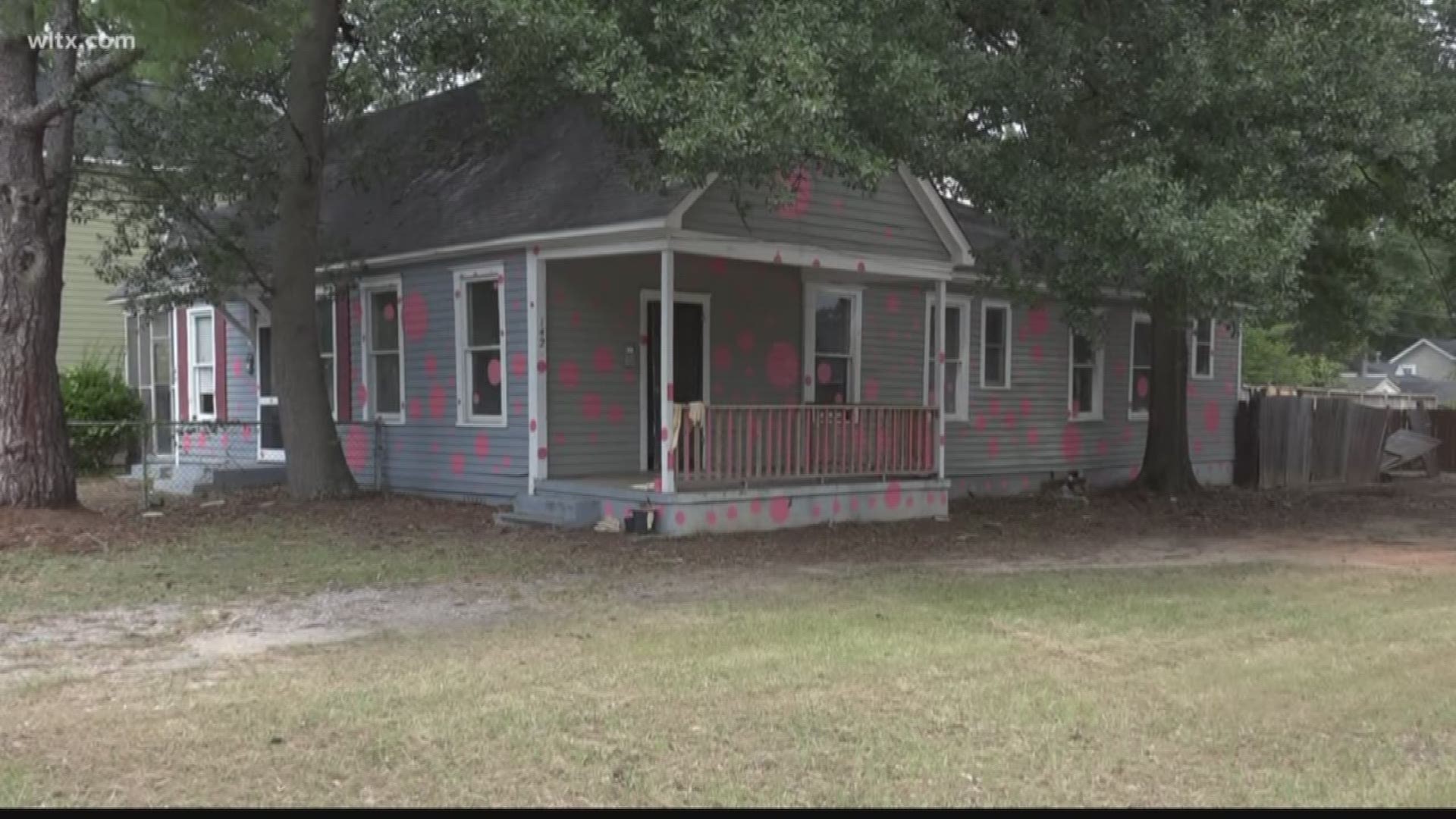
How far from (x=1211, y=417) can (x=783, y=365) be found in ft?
32.7

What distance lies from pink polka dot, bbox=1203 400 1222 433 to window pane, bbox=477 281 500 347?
43.5ft

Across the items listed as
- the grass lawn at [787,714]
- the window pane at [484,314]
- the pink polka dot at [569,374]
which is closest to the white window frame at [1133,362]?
the pink polka dot at [569,374]

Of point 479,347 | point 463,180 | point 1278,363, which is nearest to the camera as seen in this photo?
point 479,347

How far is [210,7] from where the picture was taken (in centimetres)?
817

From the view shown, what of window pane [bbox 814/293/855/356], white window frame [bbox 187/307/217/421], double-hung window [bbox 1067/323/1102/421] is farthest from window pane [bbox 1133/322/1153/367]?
white window frame [bbox 187/307/217/421]

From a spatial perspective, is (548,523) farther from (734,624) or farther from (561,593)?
(734,624)

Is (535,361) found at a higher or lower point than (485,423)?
higher

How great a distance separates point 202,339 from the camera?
17922mm

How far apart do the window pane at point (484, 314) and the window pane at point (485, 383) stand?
15cm

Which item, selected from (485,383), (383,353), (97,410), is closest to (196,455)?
(97,410)

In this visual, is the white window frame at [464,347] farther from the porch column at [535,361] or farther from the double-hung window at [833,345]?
the double-hung window at [833,345]

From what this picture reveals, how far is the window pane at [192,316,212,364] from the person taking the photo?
17.8 m

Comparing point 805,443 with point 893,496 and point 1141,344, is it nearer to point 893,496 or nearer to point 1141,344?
point 893,496

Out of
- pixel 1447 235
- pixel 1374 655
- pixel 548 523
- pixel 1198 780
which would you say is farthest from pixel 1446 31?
pixel 1198 780
